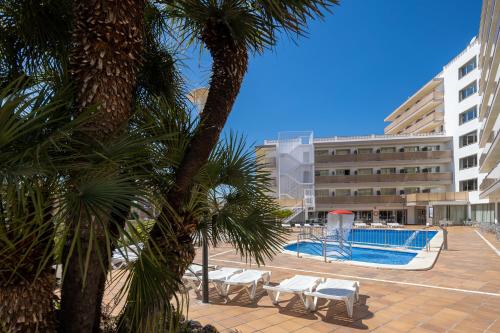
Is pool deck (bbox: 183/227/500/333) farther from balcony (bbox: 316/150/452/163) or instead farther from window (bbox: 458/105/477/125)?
window (bbox: 458/105/477/125)

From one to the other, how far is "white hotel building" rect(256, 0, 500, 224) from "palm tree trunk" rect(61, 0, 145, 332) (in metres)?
34.5

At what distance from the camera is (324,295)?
586cm

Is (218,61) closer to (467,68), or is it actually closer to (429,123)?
(467,68)

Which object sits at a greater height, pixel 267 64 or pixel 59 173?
pixel 267 64

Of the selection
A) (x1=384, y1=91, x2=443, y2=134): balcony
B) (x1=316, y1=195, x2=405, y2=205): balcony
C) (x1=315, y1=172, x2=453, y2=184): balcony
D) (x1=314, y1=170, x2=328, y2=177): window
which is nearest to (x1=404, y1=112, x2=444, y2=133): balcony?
(x1=384, y1=91, x2=443, y2=134): balcony

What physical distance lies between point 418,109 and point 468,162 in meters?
14.8

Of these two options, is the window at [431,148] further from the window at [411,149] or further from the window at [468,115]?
the window at [468,115]

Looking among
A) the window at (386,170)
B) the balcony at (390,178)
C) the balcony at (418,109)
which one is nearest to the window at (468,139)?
the balcony at (390,178)

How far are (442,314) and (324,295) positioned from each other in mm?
2056

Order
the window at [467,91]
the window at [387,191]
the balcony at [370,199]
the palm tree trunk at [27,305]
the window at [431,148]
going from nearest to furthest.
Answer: the palm tree trunk at [27,305] < the window at [467,91] < the balcony at [370,199] < the window at [431,148] < the window at [387,191]

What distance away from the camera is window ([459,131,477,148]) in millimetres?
38344

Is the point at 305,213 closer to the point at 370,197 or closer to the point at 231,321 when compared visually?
the point at 370,197

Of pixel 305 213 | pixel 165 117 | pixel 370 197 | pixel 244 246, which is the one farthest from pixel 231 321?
pixel 370 197

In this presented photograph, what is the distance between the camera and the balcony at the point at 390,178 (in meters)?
41.6
